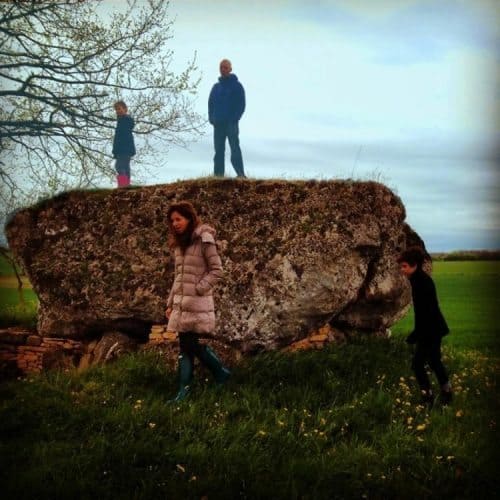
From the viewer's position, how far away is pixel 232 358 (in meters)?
7.53

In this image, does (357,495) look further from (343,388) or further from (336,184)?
(336,184)

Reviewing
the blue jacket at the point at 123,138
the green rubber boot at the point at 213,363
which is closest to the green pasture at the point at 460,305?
the green rubber boot at the point at 213,363

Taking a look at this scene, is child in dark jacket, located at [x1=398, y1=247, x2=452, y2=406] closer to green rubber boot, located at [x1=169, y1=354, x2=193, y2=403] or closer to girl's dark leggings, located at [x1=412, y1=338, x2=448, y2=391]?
girl's dark leggings, located at [x1=412, y1=338, x2=448, y2=391]

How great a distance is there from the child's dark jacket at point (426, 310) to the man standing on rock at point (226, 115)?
3256 mm

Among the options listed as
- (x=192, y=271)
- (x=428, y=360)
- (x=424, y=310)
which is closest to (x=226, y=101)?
(x=192, y=271)

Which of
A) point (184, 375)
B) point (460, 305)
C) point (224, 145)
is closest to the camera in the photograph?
point (184, 375)

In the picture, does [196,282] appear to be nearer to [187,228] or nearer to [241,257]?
[187,228]

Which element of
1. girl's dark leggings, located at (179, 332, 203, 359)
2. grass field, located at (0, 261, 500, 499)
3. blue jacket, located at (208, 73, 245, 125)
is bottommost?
grass field, located at (0, 261, 500, 499)

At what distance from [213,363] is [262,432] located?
106 centimetres

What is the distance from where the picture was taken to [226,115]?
8.52 meters

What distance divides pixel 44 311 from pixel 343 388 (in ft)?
13.6

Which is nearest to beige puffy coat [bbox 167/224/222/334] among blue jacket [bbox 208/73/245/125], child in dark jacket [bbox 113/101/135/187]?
blue jacket [bbox 208/73/245/125]

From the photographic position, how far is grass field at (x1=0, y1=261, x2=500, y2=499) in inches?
195

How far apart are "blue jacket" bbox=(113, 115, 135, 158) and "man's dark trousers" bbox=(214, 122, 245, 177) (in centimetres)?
139
